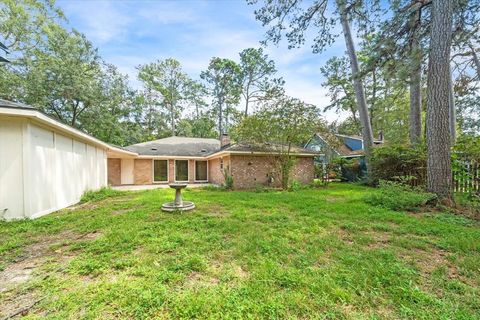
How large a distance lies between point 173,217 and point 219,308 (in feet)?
11.8

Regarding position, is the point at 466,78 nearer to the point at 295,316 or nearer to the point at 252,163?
the point at 252,163

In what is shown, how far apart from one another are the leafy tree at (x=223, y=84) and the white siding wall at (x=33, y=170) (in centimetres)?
1991

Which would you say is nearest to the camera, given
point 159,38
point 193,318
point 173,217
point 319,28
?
point 193,318

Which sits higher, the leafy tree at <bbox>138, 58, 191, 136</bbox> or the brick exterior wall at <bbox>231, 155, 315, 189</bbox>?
the leafy tree at <bbox>138, 58, 191, 136</bbox>

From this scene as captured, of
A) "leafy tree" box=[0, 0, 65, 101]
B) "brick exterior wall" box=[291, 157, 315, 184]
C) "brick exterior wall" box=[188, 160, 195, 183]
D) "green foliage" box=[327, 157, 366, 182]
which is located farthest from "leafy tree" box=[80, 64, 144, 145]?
"green foliage" box=[327, 157, 366, 182]

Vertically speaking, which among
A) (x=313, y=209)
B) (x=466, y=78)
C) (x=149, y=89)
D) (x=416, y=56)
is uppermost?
(x=149, y=89)

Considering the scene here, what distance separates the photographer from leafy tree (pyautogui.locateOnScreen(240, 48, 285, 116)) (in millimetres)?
25031

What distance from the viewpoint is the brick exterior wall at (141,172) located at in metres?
15.4

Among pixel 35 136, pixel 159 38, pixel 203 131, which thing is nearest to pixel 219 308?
pixel 35 136

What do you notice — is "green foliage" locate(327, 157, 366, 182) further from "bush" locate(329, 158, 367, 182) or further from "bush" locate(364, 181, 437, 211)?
"bush" locate(364, 181, 437, 211)

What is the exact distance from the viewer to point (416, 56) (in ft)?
27.2

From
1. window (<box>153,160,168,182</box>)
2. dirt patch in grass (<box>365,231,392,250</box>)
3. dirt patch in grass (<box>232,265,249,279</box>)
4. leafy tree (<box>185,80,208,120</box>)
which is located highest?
leafy tree (<box>185,80,208,120</box>)

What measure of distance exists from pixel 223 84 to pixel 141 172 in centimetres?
1610

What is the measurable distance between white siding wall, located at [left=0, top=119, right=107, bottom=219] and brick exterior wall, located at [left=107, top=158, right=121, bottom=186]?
848 cm
